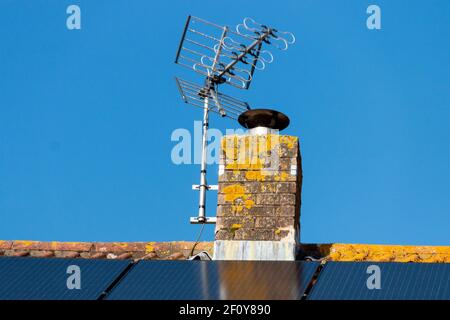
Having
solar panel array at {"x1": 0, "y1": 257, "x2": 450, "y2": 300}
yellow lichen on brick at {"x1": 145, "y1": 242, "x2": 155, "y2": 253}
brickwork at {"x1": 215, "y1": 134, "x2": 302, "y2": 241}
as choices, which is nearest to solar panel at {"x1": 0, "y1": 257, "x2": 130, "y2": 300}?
solar panel array at {"x1": 0, "y1": 257, "x2": 450, "y2": 300}

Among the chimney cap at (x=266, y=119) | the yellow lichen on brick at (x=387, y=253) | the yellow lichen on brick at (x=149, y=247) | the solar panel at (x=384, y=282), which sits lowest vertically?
the solar panel at (x=384, y=282)

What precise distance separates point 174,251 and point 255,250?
56.7 inches

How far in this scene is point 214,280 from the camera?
44.4ft

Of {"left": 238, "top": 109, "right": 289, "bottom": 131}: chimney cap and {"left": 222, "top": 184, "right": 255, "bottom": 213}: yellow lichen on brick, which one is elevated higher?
{"left": 238, "top": 109, "right": 289, "bottom": 131}: chimney cap

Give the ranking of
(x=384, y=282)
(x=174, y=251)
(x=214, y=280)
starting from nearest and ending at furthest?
1. (x=384, y=282)
2. (x=214, y=280)
3. (x=174, y=251)

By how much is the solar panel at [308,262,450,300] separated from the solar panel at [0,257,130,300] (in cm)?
236

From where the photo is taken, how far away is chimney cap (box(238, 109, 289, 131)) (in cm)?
1620

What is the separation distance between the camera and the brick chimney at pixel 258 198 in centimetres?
1516

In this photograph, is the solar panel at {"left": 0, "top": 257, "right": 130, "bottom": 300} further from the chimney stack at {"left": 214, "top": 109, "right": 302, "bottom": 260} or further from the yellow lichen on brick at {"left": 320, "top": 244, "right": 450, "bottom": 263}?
the yellow lichen on brick at {"left": 320, "top": 244, "right": 450, "bottom": 263}

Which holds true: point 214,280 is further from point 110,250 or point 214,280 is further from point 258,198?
point 110,250

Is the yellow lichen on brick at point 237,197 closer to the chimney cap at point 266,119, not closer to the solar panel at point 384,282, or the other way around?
the chimney cap at point 266,119

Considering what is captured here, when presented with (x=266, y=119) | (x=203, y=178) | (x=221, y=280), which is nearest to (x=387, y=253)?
(x=266, y=119)

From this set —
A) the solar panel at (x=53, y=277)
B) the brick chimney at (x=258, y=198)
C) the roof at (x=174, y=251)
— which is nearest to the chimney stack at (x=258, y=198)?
the brick chimney at (x=258, y=198)

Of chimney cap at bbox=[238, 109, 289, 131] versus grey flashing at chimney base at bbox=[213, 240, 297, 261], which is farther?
chimney cap at bbox=[238, 109, 289, 131]
